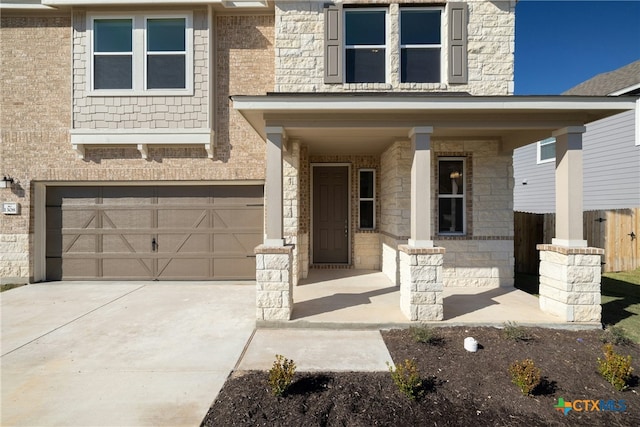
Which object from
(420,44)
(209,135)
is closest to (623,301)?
(420,44)

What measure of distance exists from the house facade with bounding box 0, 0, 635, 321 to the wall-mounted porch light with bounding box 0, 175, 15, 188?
6 cm

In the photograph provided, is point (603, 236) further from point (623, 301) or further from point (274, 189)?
point (274, 189)

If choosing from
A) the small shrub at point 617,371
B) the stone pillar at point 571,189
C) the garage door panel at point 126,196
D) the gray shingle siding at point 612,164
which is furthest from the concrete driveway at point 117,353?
the gray shingle siding at point 612,164

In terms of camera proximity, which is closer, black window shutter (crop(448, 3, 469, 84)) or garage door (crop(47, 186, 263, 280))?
black window shutter (crop(448, 3, 469, 84))

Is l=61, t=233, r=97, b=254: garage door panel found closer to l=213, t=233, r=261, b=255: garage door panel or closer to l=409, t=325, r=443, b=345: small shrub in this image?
l=213, t=233, r=261, b=255: garage door panel

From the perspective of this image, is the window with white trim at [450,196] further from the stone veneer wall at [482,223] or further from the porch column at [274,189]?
the porch column at [274,189]

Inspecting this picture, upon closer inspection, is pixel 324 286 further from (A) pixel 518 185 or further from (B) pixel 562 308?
(A) pixel 518 185

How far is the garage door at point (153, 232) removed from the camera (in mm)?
7453

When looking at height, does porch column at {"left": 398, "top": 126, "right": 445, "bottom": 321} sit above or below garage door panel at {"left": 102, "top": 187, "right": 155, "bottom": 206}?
below

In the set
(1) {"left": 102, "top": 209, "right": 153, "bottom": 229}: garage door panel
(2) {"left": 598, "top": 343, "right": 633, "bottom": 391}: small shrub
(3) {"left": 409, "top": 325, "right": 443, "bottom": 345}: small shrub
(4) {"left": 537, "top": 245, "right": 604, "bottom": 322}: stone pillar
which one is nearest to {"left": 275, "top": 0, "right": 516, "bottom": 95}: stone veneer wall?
(4) {"left": 537, "top": 245, "right": 604, "bottom": 322}: stone pillar

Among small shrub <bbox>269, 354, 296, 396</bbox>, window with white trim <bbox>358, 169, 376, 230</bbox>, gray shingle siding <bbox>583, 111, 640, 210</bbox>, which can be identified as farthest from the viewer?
gray shingle siding <bbox>583, 111, 640, 210</bbox>

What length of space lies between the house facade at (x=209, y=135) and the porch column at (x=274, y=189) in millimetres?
1226

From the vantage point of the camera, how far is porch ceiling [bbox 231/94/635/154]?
14.9 ft

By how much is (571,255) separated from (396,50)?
15.9 ft
